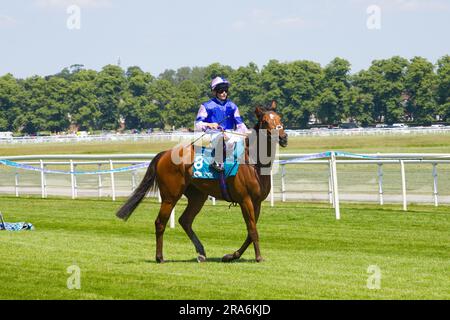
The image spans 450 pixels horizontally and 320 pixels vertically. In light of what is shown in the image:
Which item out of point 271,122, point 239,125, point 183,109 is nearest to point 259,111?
point 271,122

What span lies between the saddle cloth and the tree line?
314 feet

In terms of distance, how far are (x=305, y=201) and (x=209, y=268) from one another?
1111cm

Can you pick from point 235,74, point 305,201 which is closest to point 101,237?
point 305,201

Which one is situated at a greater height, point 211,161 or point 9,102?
point 9,102

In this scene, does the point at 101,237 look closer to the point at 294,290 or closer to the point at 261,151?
the point at 261,151

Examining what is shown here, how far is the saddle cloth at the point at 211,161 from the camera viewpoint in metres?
10.1

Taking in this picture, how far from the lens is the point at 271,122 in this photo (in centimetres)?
974

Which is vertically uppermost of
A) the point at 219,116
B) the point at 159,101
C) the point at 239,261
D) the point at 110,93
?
the point at 110,93

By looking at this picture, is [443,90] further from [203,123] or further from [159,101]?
[203,123]

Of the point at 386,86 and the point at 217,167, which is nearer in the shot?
the point at 217,167

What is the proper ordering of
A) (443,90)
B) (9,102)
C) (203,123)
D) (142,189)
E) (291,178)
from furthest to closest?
(9,102) < (443,90) < (291,178) < (142,189) < (203,123)

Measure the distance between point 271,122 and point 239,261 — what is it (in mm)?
1716

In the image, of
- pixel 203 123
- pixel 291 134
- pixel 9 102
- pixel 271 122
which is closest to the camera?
pixel 271 122

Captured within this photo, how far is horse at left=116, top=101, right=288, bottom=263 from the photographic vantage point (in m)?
9.88
